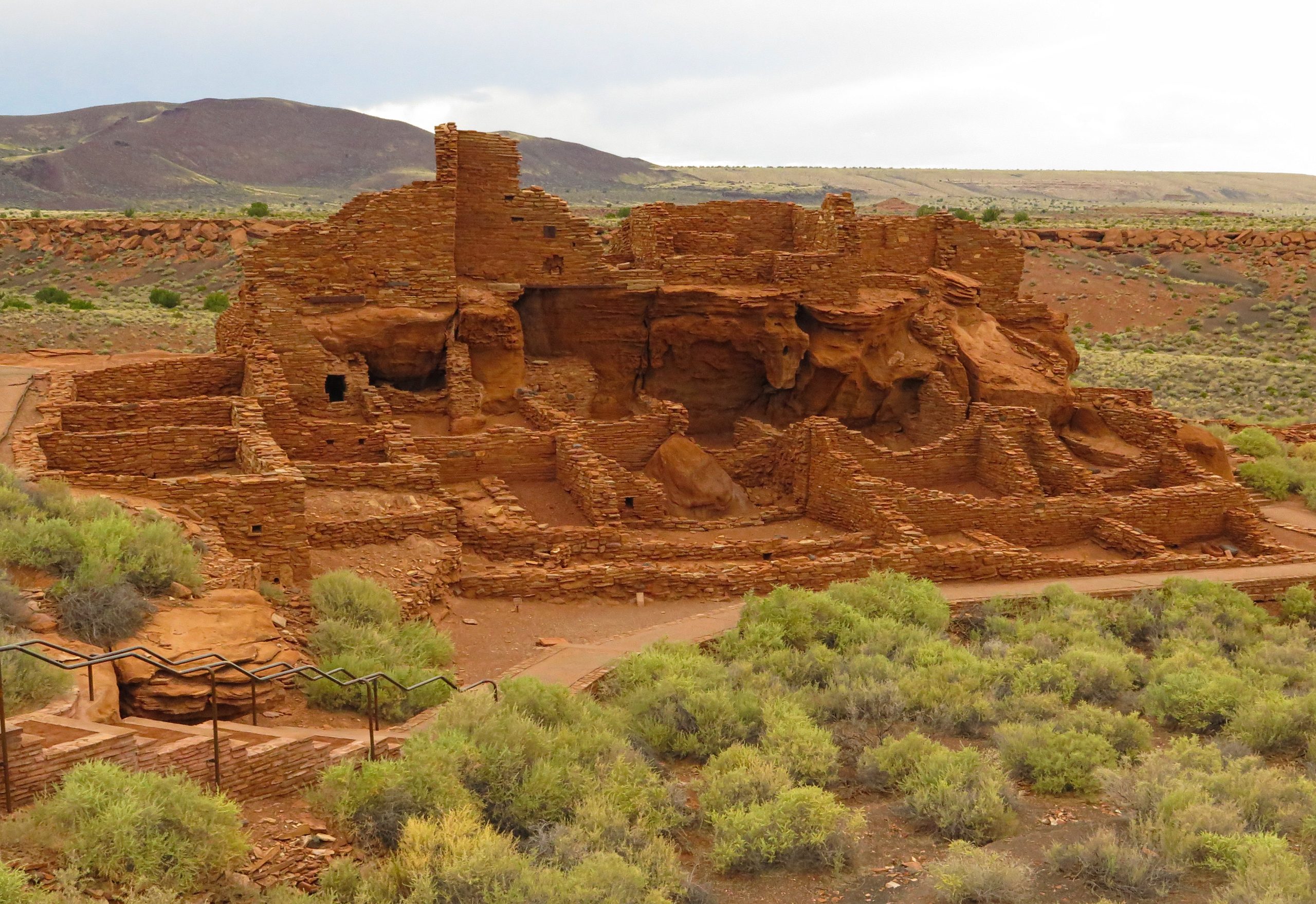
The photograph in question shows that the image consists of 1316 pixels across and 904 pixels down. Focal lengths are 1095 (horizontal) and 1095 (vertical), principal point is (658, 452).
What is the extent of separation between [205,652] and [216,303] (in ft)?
106

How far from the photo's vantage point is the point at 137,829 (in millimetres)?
5570

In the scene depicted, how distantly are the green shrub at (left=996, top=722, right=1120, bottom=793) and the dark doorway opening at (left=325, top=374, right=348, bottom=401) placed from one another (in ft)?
37.9

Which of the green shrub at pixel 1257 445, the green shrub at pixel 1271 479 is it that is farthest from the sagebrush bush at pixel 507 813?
the green shrub at pixel 1257 445

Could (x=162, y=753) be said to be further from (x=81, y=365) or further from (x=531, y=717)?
(x=81, y=365)

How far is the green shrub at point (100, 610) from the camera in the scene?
26.6 feet

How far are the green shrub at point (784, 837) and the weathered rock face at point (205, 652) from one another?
146 inches

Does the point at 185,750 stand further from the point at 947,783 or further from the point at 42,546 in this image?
the point at 947,783

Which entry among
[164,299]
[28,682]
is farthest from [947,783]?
[164,299]

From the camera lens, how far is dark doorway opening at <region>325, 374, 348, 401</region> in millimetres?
17009

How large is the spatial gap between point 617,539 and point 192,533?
5319mm

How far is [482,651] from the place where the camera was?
458 inches

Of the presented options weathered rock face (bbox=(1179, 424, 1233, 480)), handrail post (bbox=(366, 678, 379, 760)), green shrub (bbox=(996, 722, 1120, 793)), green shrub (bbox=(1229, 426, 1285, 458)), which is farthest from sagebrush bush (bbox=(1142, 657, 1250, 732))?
green shrub (bbox=(1229, 426, 1285, 458))

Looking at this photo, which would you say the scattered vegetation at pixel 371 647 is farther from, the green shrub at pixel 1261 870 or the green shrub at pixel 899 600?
the green shrub at pixel 1261 870

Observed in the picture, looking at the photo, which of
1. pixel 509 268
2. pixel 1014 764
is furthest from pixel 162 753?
pixel 509 268
